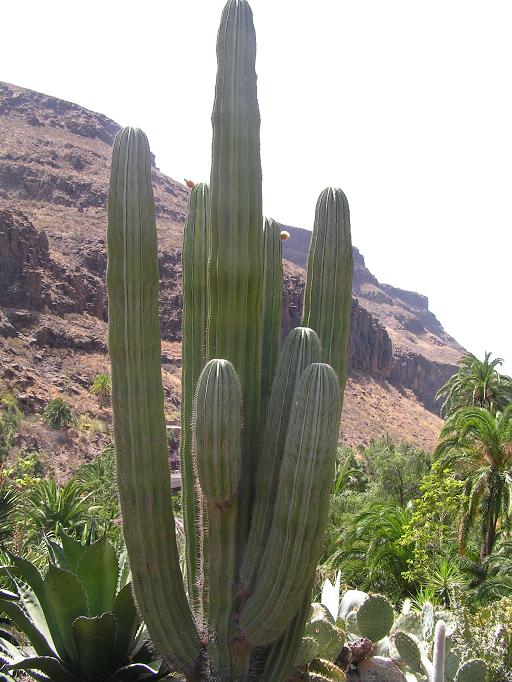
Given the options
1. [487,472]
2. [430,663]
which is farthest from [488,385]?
[430,663]

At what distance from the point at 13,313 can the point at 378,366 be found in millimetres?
45461

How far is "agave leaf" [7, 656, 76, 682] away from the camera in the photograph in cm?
313

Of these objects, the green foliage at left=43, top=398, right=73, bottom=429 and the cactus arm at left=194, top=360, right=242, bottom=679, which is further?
the green foliage at left=43, top=398, right=73, bottom=429

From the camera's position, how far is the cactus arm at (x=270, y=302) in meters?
3.80

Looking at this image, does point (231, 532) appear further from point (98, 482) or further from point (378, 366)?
point (378, 366)

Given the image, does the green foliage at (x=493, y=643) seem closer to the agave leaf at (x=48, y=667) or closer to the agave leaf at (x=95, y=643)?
the agave leaf at (x=95, y=643)

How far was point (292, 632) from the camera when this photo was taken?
3.45 meters

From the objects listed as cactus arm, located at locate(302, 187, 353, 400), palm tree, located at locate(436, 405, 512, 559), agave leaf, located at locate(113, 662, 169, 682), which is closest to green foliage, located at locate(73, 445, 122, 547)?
agave leaf, located at locate(113, 662, 169, 682)

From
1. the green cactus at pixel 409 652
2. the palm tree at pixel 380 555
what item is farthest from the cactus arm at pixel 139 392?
the palm tree at pixel 380 555

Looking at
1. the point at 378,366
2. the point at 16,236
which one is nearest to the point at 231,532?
the point at 16,236

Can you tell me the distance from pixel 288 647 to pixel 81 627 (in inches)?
43.5

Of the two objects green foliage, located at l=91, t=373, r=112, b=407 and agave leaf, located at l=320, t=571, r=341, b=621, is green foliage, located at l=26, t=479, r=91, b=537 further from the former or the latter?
green foliage, located at l=91, t=373, r=112, b=407

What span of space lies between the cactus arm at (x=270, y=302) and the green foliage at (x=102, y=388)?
108 ft

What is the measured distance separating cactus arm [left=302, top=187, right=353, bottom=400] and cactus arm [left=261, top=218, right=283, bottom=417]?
0.81ft
